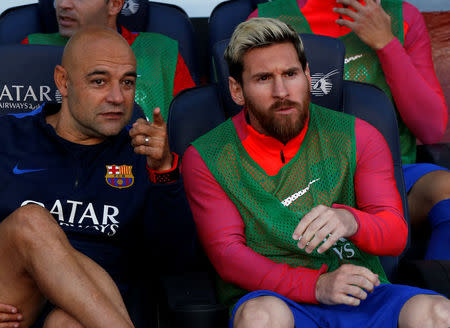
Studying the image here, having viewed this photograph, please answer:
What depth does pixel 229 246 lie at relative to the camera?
1.79 m

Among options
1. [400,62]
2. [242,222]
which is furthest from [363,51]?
[242,222]

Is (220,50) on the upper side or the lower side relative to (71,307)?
upper

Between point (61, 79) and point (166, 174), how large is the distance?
47cm

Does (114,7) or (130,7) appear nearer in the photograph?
(114,7)

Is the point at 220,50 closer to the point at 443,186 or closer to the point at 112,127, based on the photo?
the point at 112,127

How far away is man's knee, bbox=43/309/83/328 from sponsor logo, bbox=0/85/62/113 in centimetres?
78

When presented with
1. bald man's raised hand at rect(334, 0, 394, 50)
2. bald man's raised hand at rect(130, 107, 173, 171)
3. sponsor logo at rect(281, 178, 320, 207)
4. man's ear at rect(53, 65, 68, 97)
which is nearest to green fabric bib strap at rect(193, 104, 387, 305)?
sponsor logo at rect(281, 178, 320, 207)

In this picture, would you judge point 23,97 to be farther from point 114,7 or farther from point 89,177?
point 114,7

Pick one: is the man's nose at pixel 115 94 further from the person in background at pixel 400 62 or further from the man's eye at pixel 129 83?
the person in background at pixel 400 62

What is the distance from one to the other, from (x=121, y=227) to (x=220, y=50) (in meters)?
0.60

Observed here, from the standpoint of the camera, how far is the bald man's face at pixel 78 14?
8.84ft

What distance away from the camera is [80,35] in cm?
205

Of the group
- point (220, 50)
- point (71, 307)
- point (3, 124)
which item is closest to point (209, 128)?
point (220, 50)

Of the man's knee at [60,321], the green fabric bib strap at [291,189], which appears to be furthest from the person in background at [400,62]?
the man's knee at [60,321]
